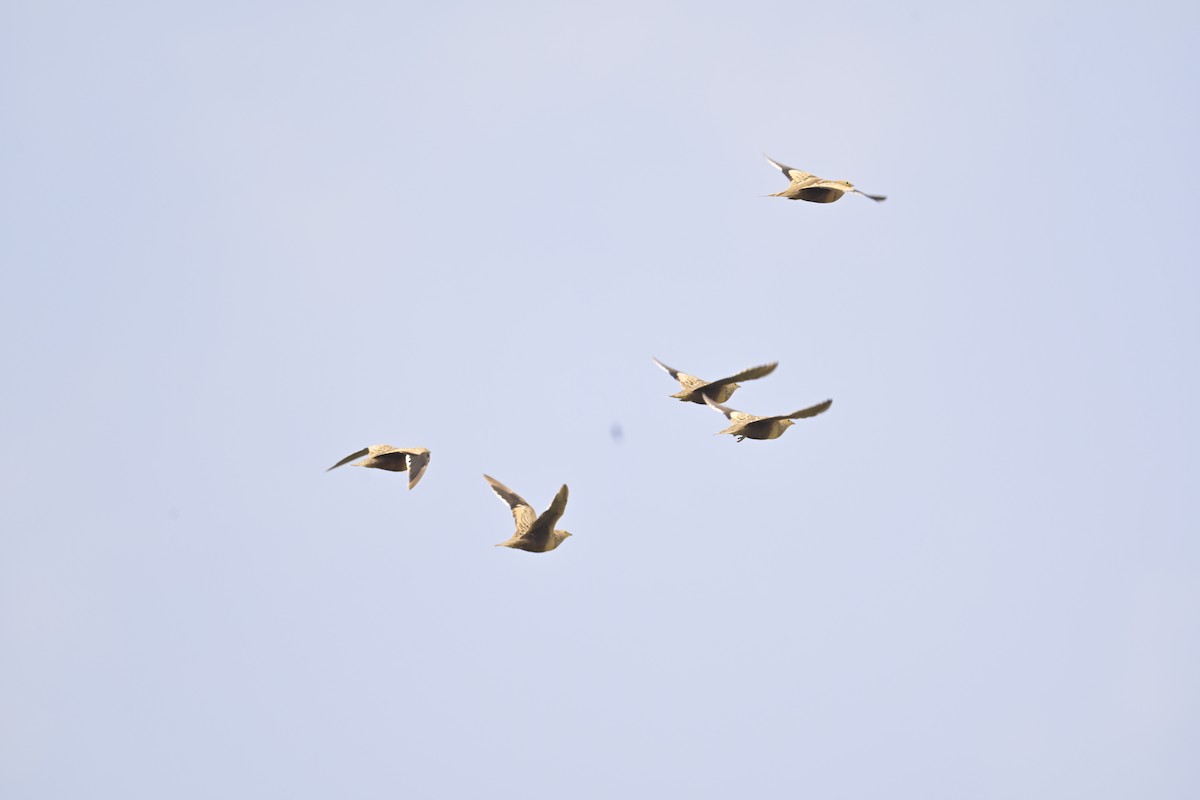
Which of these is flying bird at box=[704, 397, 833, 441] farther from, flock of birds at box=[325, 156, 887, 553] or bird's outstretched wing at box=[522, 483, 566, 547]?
bird's outstretched wing at box=[522, 483, 566, 547]

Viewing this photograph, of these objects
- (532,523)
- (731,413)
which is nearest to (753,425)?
(731,413)

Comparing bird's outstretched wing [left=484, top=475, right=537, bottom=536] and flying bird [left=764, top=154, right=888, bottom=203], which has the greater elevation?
flying bird [left=764, top=154, right=888, bottom=203]

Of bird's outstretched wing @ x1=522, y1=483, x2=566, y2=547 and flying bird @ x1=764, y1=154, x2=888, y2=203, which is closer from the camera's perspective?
bird's outstretched wing @ x1=522, y1=483, x2=566, y2=547

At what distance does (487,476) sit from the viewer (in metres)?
47.1

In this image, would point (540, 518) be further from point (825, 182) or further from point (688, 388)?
point (825, 182)

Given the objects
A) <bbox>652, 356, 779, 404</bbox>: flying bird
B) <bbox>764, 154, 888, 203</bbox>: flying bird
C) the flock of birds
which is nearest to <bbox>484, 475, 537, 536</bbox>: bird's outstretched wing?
the flock of birds

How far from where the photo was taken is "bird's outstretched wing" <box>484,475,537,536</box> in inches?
1702

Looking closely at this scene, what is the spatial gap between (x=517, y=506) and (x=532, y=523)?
3.38 m

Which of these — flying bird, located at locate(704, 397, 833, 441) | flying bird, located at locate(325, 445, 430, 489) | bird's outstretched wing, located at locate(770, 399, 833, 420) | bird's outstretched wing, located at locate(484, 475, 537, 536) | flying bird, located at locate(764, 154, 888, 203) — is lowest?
bird's outstretched wing, located at locate(484, 475, 537, 536)

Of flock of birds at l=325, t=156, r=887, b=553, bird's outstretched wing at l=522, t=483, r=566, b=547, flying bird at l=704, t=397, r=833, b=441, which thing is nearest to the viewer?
bird's outstretched wing at l=522, t=483, r=566, b=547

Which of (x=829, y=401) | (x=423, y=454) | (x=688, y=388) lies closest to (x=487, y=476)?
(x=423, y=454)

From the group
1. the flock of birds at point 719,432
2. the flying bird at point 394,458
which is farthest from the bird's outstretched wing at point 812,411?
the flying bird at point 394,458

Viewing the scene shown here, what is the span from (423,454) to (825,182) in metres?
15.8

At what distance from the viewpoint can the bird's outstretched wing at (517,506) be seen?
4322 centimetres
